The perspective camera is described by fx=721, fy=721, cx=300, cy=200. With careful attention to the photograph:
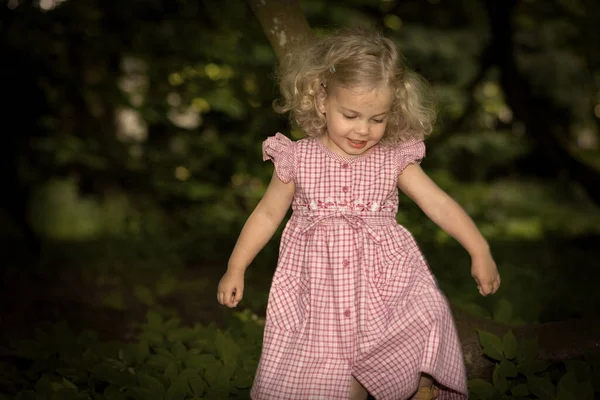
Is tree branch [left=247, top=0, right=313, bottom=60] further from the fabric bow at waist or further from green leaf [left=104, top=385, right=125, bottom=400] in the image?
green leaf [left=104, top=385, right=125, bottom=400]

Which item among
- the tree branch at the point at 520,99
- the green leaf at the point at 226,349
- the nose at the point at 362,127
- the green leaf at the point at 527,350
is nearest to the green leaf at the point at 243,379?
the green leaf at the point at 226,349

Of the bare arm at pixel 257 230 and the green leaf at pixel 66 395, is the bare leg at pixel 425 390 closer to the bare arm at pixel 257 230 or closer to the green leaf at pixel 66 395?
the bare arm at pixel 257 230

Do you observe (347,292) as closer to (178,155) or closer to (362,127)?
(362,127)

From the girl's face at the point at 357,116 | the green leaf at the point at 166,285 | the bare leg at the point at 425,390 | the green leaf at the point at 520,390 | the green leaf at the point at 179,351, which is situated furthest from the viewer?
the green leaf at the point at 166,285

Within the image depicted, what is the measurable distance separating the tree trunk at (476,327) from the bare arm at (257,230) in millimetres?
897

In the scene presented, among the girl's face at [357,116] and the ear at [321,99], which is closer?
the girl's face at [357,116]

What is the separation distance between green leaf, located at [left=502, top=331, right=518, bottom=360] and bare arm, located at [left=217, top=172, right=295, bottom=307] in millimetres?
1227

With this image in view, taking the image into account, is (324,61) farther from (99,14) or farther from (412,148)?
(99,14)

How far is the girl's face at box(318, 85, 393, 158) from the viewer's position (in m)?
2.70

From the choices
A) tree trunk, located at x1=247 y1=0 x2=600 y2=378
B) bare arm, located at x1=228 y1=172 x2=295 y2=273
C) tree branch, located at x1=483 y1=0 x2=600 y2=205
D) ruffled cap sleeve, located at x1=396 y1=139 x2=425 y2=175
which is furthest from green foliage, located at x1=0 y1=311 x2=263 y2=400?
tree branch, located at x1=483 y1=0 x2=600 y2=205

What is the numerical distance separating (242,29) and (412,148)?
373 cm

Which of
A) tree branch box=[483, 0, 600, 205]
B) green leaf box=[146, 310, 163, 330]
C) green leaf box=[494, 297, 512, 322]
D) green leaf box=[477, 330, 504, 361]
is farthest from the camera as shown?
tree branch box=[483, 0, 600, 205]

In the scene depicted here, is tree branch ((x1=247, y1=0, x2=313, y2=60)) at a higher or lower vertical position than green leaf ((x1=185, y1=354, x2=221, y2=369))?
higher

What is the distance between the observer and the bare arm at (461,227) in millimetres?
2797
